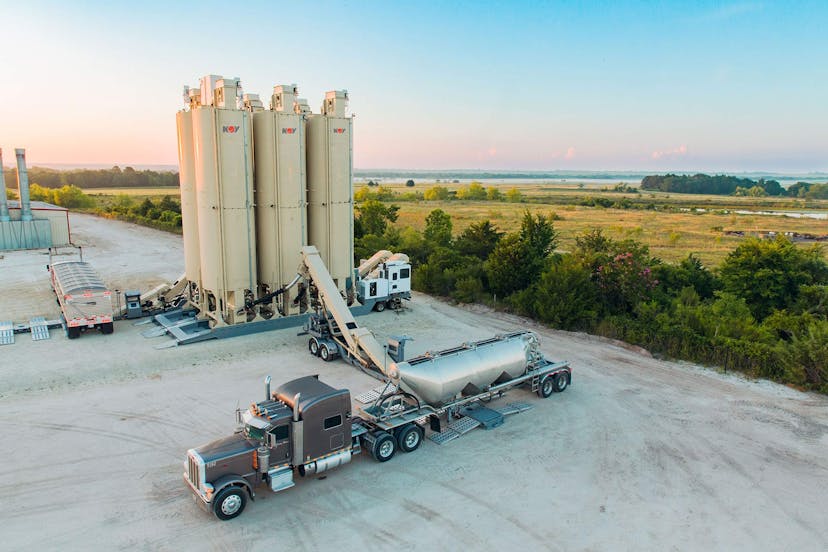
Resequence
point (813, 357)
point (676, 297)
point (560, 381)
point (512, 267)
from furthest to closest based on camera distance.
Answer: point (512, 267)
point (676, 297)
point (813, 357)
point (560, 381)

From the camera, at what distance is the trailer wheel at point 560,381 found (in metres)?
18.9

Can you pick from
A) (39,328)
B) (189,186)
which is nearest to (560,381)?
(189,186)

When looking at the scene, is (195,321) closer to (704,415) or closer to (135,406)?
(135,406)

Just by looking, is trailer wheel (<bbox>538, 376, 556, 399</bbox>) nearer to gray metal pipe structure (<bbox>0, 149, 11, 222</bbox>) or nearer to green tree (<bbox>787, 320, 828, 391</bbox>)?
green tree (<bbox>787, 320, 828, 391</bbox>)

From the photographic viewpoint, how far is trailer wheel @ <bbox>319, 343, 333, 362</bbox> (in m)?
21.8

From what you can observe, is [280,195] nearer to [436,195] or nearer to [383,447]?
[383,447]

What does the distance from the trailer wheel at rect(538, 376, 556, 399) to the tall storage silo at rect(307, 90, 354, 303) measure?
12.5m

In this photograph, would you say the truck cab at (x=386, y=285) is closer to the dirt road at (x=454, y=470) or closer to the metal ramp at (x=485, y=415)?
the dirt road at (x=454, y=470)

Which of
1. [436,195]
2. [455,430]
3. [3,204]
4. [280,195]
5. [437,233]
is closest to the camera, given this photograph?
[455,430]

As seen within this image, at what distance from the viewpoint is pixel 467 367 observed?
636 inches

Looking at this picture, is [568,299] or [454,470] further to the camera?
[568,299]

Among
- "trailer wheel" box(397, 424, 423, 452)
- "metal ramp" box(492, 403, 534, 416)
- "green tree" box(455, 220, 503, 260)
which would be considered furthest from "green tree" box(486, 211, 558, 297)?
"trailer wheel" box(397, 424, 423, 452)

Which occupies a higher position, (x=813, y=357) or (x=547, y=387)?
(x=813, y=357)

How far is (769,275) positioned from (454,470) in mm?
24165
